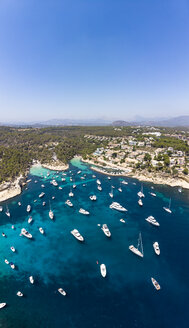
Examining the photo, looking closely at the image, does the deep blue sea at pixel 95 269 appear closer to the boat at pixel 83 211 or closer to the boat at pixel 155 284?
the boat at pixel 155 284

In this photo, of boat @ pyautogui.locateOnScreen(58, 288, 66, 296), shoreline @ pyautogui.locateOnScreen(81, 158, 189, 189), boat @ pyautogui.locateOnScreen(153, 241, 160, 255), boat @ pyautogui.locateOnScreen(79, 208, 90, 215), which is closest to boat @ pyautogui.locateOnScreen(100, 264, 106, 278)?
boat @ pyautogui.locateOnScreen(58, 288, 66, 296)

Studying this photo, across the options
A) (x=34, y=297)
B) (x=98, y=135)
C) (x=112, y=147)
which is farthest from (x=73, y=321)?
(x=98, y=135)

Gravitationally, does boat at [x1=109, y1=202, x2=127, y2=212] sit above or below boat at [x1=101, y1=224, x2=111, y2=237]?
above

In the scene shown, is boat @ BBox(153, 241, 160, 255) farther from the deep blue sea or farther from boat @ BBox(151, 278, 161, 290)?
boat @ BBox(151, 278, 161, 290)

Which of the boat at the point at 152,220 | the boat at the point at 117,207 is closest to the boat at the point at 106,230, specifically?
the boat at the point at 117,207

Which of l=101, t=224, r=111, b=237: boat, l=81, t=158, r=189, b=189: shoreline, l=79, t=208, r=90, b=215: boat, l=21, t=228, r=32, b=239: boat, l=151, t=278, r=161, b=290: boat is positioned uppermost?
l=81, t=158, r=189, b=189: shoreline

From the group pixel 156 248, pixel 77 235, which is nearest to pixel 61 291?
pixel 77 235

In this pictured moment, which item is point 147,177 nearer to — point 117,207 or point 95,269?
point 117,207

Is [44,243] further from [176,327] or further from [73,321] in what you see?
[176,327]

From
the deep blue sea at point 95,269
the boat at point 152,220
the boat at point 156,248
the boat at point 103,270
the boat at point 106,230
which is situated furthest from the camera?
the boat at point 152,220
